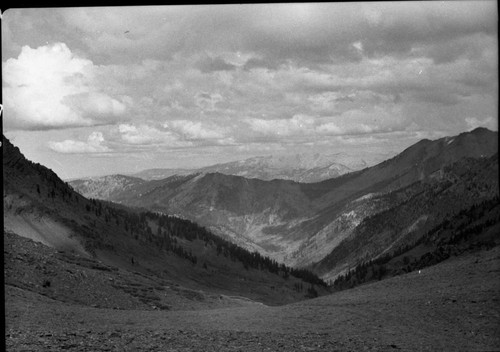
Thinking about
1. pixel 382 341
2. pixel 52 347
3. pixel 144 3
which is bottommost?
pixel 382 341

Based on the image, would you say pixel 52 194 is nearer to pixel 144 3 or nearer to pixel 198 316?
pixel 198 316

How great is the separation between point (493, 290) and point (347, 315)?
17.1 meters

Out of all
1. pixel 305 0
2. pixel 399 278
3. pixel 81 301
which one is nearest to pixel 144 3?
pixel 305 0

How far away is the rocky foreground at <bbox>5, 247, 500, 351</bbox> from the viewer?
2398cm

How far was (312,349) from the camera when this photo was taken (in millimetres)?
23984

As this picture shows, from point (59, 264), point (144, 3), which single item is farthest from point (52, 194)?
point (144, 3)

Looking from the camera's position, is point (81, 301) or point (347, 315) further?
point (81, 301)

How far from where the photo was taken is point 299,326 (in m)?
32.9

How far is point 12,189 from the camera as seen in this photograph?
159625 mm

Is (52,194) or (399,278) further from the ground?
(52,194)

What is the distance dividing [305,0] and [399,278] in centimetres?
6153

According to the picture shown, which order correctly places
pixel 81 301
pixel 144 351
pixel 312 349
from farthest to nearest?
pixel 81 301 → pixel 312 349 → pixel 144 351

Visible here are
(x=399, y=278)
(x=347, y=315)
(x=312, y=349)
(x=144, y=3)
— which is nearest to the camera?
(x=144, y=3)

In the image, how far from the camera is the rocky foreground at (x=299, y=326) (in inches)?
944
